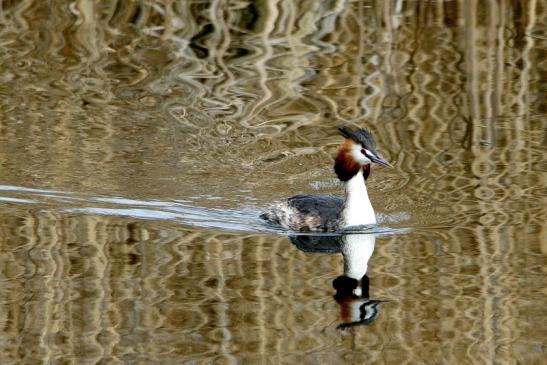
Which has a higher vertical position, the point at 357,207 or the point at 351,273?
the point at 357,207

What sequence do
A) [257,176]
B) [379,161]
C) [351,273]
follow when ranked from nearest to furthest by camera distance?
[351,273], [379,161], [257,176]

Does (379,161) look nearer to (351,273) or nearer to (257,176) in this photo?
(351,273)

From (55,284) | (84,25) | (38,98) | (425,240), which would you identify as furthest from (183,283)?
(84,25)

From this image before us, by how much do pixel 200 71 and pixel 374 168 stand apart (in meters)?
3.00

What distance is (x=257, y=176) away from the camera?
1160 centimetres

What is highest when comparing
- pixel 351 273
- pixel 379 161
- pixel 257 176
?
pixel 257 176

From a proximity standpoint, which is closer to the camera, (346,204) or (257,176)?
(346,204)

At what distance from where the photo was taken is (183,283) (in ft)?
28.8

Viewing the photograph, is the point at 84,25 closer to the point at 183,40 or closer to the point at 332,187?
the point at 183,40

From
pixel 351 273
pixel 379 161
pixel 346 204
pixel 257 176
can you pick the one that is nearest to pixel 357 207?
pixel 346 204

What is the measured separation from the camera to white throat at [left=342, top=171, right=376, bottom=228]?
10234 millimetres

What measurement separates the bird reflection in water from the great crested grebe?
0.11m

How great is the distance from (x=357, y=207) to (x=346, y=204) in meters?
0.11

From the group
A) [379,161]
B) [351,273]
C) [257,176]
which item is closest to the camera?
[351,273]
